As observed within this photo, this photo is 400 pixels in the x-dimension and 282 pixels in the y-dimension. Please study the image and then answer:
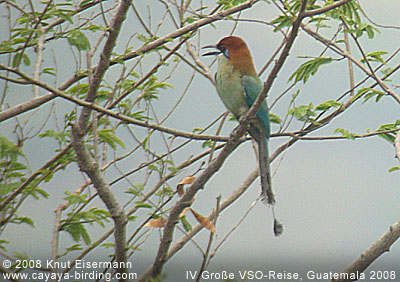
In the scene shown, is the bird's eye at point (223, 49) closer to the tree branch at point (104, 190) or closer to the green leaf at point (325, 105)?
the green leaf at point (325, 105)

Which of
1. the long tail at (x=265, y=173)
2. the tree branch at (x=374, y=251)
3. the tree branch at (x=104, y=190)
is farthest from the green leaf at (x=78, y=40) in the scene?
→ the tree branch at (x=374, y=251)

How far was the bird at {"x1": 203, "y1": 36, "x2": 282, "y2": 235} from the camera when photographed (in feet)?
6.95

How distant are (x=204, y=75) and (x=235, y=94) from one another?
16.2 inches

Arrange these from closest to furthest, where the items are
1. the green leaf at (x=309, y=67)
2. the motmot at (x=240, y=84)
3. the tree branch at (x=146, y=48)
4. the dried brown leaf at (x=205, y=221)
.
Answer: the dried brown leaf at (x=205, y=221) → the green leaf at (x=309, y=67) → the tree branch at (x=146, y=48) → the motmot at (x=240, y=84)

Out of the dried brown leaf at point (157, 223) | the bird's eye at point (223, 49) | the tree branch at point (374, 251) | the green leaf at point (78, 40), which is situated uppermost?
the bird's eye at point (223, 49)

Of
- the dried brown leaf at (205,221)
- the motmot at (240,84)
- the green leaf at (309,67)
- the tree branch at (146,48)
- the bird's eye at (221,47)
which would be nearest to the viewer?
the dried brown leaf at (205,221)

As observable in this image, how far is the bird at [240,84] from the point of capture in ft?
6.95

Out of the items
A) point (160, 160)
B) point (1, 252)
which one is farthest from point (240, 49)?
point (1, 252)

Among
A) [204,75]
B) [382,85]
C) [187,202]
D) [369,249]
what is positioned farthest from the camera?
[204,75]

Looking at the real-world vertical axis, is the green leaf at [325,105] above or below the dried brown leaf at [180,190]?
above

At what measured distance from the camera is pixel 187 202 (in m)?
1.78

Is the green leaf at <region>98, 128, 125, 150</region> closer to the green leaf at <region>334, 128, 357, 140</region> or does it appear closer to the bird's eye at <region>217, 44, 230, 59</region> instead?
the bird's eye at <region>217, 44, 230, 59</region>

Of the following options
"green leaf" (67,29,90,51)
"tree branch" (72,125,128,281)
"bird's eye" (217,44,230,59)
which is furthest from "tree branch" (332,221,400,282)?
"green leaf" (67,29,90,51)

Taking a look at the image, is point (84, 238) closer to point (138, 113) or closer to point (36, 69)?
point (138, 113)
